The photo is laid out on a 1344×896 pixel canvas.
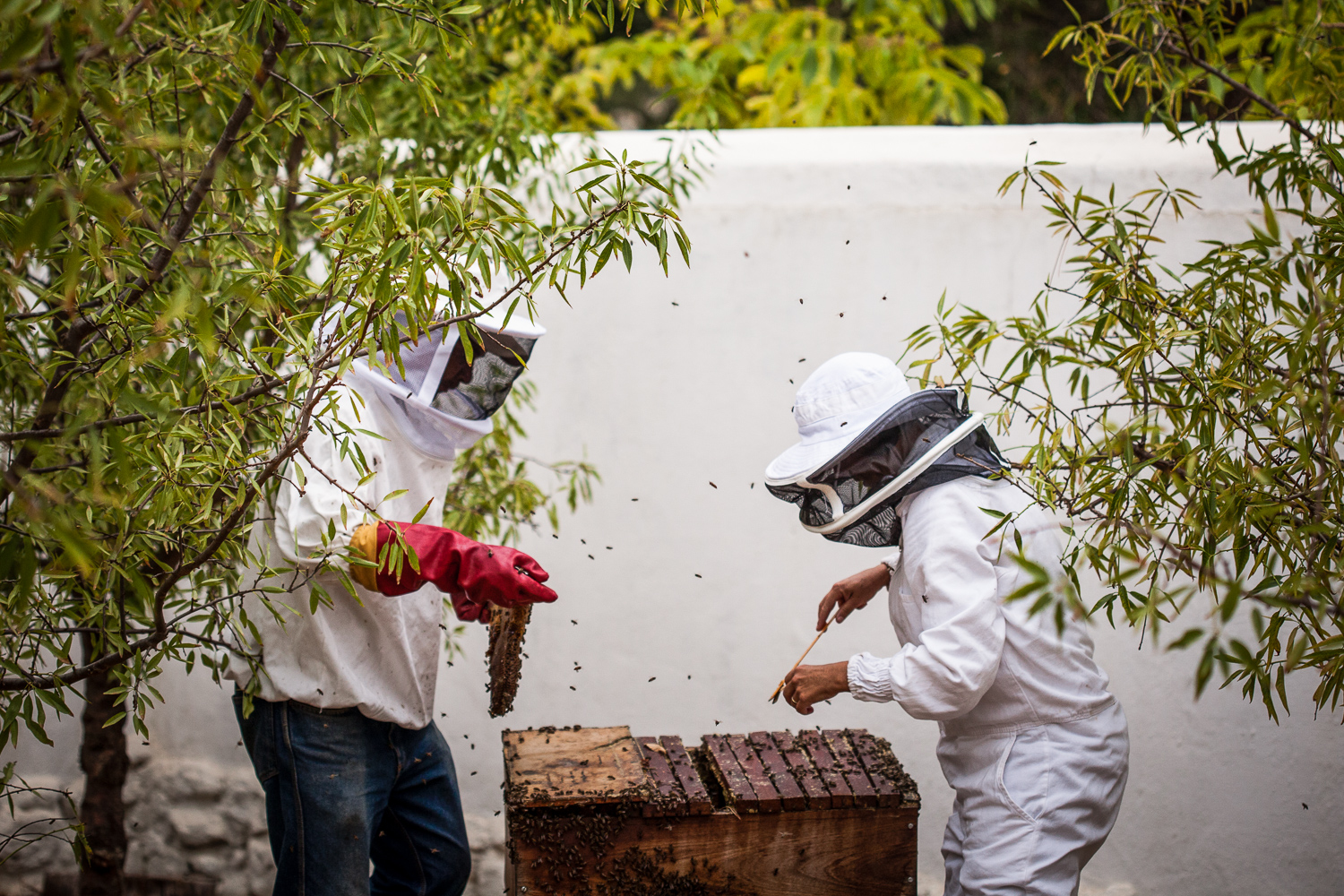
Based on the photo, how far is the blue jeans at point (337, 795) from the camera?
178 centimetres

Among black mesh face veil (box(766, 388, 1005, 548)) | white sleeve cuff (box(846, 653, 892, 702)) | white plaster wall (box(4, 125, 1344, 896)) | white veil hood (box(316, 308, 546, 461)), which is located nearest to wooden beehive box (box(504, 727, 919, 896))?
white sleeve cuff (box(846, 653, 892, 702))

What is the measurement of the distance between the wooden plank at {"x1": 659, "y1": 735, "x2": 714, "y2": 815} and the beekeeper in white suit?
0.78ft

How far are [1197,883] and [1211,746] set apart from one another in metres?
0.37

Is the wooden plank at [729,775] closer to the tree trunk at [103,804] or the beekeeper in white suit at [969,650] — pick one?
the beekeeper in white suit at [969,650]

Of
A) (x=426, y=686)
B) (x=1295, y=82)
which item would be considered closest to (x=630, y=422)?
(x=426, y=686)

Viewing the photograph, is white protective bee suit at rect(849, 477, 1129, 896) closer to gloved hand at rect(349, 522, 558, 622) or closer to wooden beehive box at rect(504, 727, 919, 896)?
wooden beehive box at rect(504, 727, 919, 896)

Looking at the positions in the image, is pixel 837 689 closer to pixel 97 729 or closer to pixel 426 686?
pixel 426 686

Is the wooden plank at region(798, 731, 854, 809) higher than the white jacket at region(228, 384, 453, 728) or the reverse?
the reverse

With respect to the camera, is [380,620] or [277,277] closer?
[277,277]

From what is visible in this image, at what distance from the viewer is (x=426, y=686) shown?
6.33ft

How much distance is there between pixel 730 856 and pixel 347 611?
2.70 feet

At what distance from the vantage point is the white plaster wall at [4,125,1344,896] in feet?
9.18

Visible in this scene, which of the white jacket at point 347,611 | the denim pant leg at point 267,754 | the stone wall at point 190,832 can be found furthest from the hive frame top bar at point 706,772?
the stone wall at point 190,832

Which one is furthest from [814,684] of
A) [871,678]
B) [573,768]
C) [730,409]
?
[730,409]
